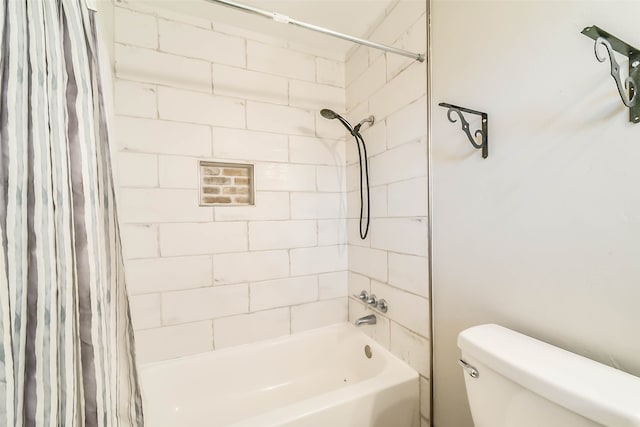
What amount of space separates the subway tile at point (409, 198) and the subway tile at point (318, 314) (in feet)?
2.67

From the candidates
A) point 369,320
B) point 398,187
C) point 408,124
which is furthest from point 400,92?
point 369,320

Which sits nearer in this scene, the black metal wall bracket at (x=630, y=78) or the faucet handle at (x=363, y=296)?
the black metal wall bracket at (x=630, y=78)

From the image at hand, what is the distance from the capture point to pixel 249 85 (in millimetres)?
1562

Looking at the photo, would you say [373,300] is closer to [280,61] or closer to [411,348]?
[411,348]

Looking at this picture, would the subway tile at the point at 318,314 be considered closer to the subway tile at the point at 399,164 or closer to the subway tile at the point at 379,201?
the subway tile at the point at 379,201

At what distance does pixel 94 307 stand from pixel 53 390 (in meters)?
0.16

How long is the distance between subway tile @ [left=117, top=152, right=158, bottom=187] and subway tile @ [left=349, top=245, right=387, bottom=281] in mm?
1268

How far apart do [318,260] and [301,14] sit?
1512 mm

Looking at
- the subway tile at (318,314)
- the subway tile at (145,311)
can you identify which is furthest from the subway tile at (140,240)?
the subway tile at (318,314)

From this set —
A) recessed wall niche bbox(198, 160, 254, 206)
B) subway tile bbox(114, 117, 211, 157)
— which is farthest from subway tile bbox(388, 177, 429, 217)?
subway tile bbox(114, 117, 211, 157)

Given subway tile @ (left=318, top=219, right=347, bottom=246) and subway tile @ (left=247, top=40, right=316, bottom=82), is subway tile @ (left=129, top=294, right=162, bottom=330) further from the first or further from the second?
subway tile @ (left=247, top=40, right=316, bottom=82)

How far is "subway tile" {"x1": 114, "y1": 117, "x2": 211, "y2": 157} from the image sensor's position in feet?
4.30

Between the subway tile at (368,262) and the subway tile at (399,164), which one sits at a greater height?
the subway tile at (399,164)

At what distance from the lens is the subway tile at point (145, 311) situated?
4.40 ft
